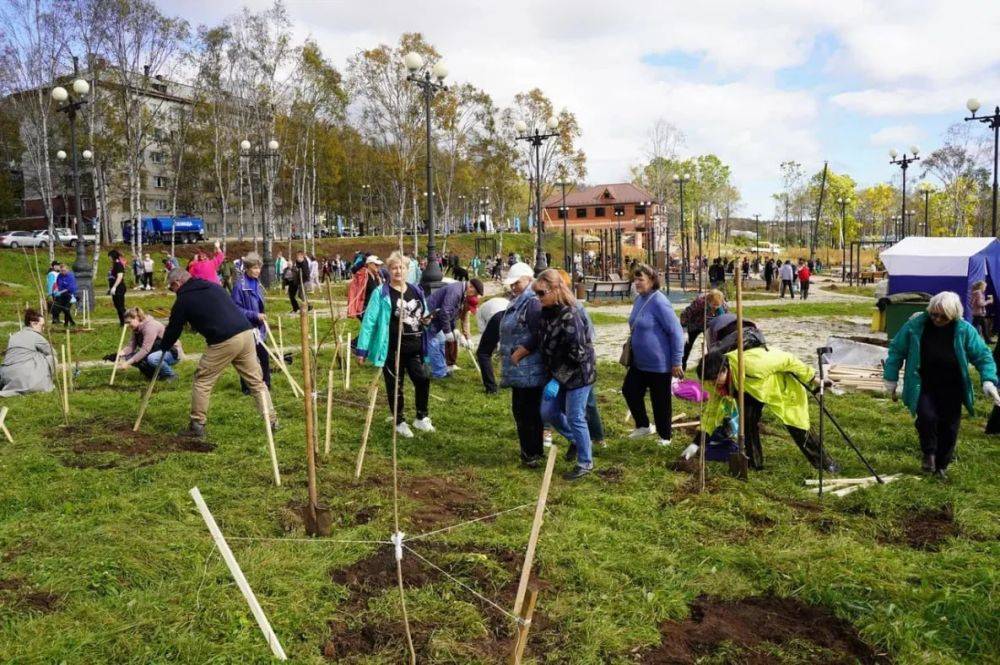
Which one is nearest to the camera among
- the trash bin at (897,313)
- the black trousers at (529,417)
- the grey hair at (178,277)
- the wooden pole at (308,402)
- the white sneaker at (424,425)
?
the wooden pole at (308,402)

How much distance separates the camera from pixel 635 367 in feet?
21.8

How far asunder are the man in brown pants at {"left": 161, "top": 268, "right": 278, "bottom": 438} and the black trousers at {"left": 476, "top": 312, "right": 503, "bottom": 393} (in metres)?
2.77

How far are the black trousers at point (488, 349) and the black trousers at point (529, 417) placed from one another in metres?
2.54

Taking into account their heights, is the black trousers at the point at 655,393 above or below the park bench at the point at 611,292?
below

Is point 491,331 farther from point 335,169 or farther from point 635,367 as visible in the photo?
point 335,169

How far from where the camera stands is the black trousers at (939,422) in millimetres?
5703

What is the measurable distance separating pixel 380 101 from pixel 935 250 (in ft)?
101

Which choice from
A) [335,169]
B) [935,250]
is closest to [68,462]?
[935,250]

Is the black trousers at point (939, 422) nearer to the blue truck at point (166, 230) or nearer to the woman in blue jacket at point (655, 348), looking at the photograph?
the woman in blue jacket at point (655, 348)

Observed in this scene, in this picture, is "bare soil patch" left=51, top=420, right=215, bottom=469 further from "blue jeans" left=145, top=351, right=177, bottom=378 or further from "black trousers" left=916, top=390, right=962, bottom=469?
"black trousers" left=916, top=390, right=962, bottom=469

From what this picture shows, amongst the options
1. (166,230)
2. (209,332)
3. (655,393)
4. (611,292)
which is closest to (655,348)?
(655,393)

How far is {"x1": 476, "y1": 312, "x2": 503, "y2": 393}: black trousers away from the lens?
8594 mm

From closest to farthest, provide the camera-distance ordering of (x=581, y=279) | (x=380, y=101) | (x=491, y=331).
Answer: (x=491, y=331) < (x=581, y=279) < (x=380, y=101)

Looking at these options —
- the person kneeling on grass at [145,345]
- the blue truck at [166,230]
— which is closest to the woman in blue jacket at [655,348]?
the person kneeling on grass at [145,345]
